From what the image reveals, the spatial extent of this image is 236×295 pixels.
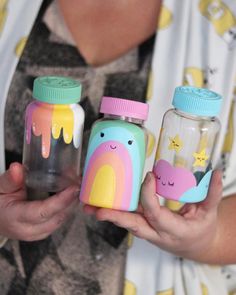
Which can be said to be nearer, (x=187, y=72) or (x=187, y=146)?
(x=187, y=146)

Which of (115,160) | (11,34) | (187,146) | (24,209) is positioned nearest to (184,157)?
(187,146)

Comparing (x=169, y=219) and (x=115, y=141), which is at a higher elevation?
(x=115, y=141)

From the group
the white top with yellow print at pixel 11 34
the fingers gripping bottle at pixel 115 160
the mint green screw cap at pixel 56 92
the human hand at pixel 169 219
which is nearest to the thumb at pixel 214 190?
the human hand at pixel 169 219

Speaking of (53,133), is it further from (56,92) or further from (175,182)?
(175,182)

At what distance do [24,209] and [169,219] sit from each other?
8.1 inches

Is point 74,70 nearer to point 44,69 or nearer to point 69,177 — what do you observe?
point 44,69

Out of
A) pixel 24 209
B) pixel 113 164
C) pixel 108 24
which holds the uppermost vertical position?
pixel 108 24

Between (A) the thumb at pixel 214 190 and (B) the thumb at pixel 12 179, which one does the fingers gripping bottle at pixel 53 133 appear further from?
(A) the thumb at pixel 214 190

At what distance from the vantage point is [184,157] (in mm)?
801

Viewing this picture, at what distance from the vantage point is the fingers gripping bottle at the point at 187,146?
0.74 meters

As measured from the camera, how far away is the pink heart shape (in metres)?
0.76

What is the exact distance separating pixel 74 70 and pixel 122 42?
9 cm

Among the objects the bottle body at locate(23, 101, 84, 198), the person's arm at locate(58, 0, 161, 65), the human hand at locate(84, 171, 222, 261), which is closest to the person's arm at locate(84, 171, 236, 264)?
the human hand at locate(84, 171, 222, 261)

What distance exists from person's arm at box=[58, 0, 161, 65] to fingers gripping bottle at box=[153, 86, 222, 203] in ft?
0.62
